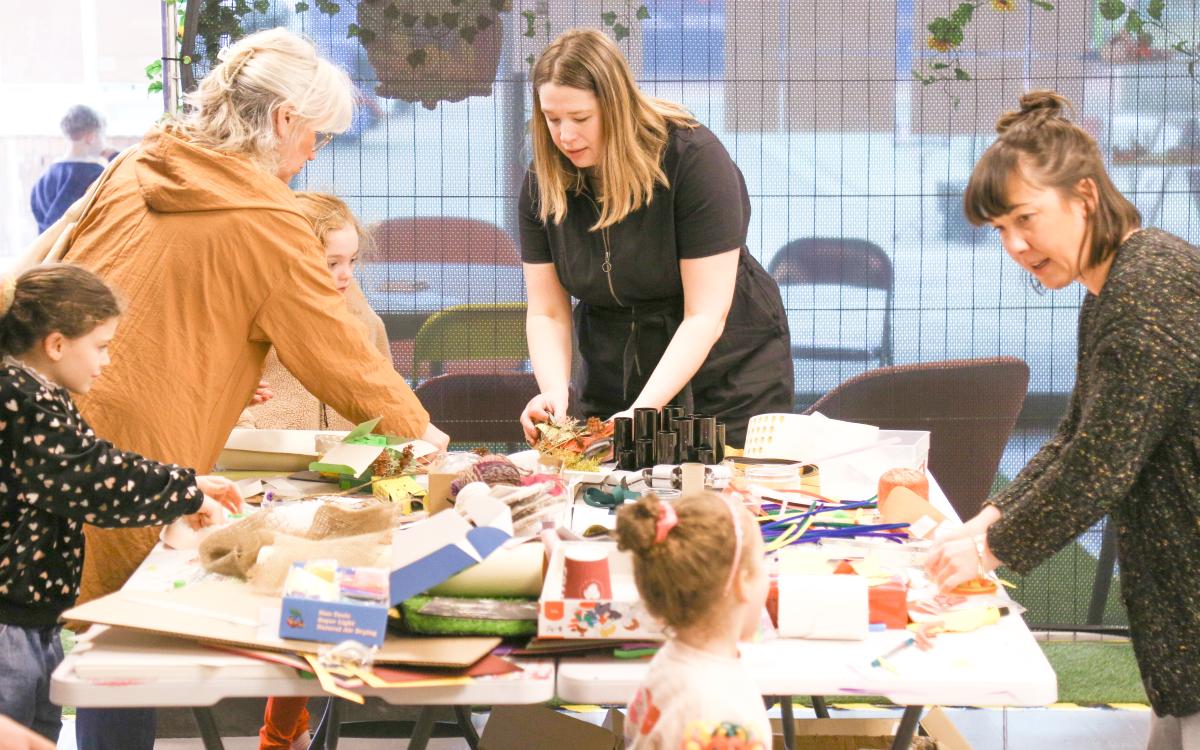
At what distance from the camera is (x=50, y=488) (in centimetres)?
192

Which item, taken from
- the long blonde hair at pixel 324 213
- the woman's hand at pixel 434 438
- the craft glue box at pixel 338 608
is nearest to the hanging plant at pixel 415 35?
the long blonde hair at pixel 324 213

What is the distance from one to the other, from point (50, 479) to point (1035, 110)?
1541 mm

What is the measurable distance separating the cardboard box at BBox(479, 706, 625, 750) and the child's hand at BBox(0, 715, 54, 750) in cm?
84

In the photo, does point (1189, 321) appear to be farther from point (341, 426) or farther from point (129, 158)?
point (341, 426)

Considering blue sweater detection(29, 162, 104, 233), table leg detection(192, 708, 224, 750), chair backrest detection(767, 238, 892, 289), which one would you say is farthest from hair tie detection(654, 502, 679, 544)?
blue sweater detection(29, 162, 104, 233)

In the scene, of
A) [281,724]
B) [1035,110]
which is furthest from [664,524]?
[281,724]

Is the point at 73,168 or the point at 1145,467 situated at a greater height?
the point at 73,168

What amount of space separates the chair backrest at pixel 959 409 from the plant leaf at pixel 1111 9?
1.02 m

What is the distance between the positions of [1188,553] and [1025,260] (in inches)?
17.9

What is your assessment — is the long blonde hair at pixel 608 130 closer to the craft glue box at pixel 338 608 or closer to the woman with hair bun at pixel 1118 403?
the woman with hair bun at pixel 1118 403

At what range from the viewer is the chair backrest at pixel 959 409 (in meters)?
3.85

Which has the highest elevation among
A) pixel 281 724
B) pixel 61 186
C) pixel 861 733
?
pixel 61 186

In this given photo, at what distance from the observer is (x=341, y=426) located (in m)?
3.32

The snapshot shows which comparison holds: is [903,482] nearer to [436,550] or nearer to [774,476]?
[774,476]
